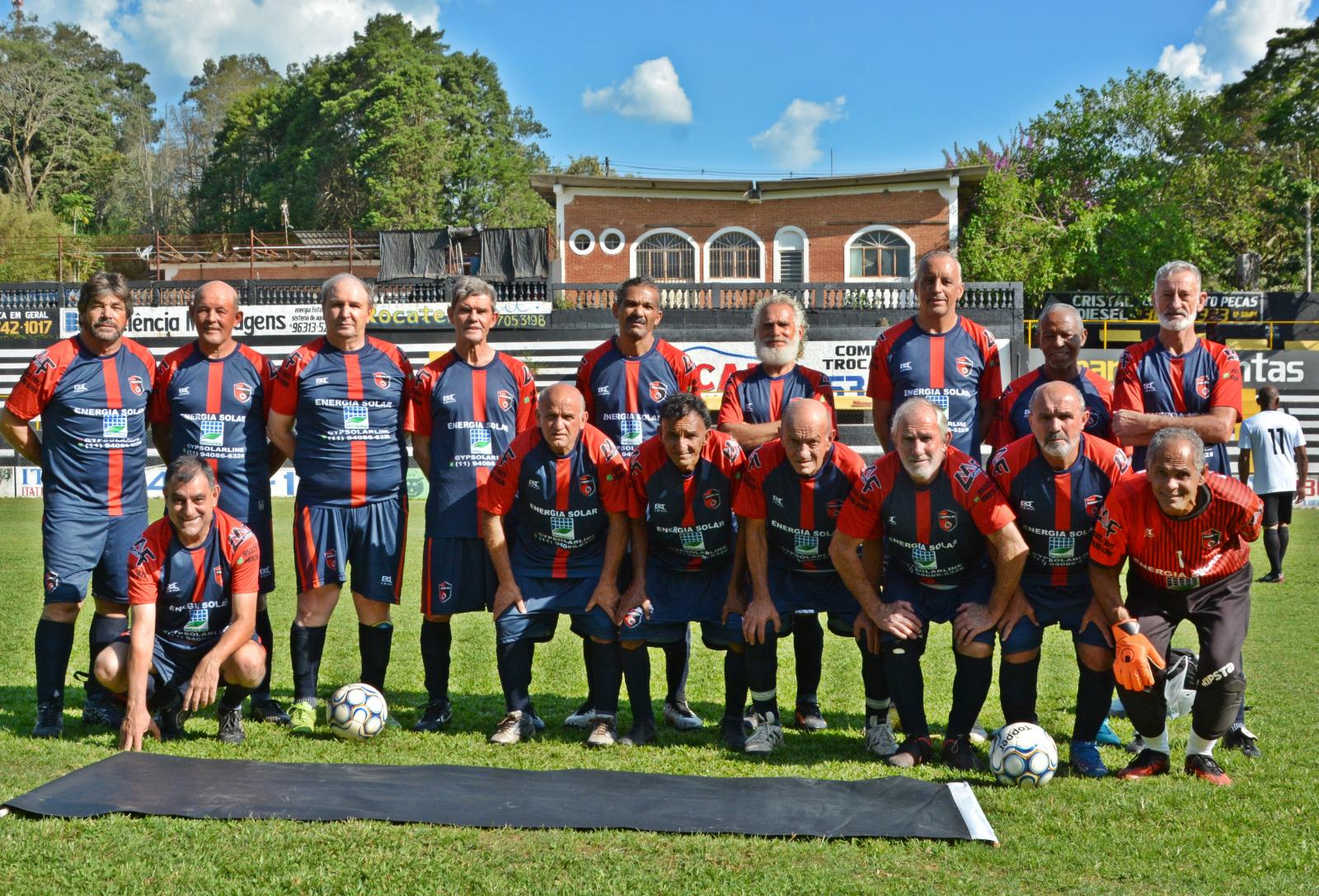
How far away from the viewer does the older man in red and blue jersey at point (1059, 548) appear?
479 cm

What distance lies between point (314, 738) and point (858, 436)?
19.8m

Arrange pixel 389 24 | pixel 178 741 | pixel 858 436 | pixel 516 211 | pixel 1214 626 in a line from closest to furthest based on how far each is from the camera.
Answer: pixel 1214 626 < pixel 178 741 < pixel 858 436 < pixel 516 211 < pixel 389 24

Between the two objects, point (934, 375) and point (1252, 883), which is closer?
point (1252, 883)

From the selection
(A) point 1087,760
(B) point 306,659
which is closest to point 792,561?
(A) point 1087,760

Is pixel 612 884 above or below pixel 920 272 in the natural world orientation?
below

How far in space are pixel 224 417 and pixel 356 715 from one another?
1638 mm

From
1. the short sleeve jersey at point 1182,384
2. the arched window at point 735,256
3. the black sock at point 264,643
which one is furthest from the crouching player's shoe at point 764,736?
the arched window at point 735,256

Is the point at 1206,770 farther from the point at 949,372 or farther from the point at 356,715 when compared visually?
the point at 356,715

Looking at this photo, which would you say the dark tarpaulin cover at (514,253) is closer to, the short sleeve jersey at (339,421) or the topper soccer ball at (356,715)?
the short sleeve jersey at (339,421)

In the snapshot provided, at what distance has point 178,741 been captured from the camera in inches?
201

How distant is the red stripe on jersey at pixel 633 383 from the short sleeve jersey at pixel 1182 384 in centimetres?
232

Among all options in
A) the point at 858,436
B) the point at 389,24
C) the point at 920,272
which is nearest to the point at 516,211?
the point at 389,24

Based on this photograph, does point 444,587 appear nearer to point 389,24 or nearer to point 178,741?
point 178,741

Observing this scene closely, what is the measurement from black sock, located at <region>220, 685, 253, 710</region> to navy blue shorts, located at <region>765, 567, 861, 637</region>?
8.20 ft
